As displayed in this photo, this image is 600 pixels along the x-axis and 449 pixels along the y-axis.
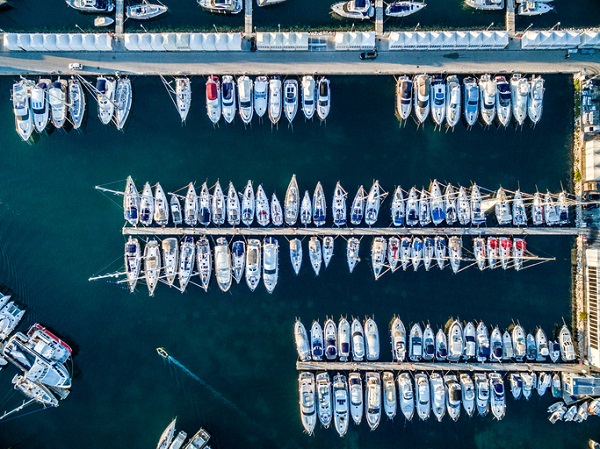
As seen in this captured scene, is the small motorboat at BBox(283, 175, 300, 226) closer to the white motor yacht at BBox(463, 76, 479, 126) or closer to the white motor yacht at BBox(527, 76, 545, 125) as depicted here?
the white motor yacht at BBox(463, 76, 479, 126)

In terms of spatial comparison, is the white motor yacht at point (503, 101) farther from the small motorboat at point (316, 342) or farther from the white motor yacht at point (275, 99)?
the small motorboat at point (316, 342)

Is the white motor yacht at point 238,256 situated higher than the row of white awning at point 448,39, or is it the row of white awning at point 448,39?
the row of white awning at point 448,39

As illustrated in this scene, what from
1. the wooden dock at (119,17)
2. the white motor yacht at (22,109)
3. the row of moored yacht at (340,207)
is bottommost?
the row of moored yacht at (340,207)

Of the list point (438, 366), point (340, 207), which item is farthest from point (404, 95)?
point (438, 366)

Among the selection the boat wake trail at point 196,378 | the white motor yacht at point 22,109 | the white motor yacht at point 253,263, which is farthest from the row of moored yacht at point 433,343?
the white motor yacht at point 22,109

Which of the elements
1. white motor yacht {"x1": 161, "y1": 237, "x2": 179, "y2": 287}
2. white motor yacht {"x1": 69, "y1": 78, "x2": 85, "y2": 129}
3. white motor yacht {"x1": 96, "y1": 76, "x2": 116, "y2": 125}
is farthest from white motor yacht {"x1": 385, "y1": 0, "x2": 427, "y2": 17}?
white motor yacht {"x1": 69, "y1": 78, "x2": 85, "y2": 129}

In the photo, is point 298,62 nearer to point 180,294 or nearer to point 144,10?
point 144,10
